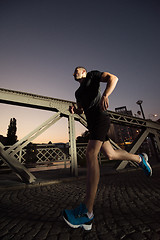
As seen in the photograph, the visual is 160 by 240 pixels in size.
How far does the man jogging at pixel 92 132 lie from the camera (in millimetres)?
1315

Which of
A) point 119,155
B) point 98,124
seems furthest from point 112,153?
point 98,124

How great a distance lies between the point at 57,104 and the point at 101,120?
4.50m

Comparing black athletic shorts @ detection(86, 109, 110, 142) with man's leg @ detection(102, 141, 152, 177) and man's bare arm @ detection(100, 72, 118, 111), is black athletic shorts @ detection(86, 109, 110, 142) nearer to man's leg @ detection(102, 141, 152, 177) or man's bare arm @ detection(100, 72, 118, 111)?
man's bare arm @ detection(100, 72, 118, 111)

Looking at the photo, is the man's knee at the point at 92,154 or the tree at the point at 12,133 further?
the tree at the point at 12,133

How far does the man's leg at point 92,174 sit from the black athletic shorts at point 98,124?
3.3 inches

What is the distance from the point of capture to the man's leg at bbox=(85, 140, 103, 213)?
4.36 feet

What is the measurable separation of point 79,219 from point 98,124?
1202 mm

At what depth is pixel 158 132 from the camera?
7.73m

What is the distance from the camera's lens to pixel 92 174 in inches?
55.3

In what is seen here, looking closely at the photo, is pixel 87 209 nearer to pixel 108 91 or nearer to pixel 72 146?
pixel 108 91

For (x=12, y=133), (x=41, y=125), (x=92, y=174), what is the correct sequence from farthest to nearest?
1. (x=12, y=133)
2. (x=41, y=125)
3. (x=92, y=174)

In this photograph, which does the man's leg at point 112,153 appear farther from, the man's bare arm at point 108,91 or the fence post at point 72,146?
the fence post at point 72,146

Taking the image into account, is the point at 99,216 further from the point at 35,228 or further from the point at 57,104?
the point at 57,104

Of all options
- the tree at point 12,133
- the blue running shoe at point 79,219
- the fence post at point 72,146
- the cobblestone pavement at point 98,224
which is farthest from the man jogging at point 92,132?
the tree at point 12,133
